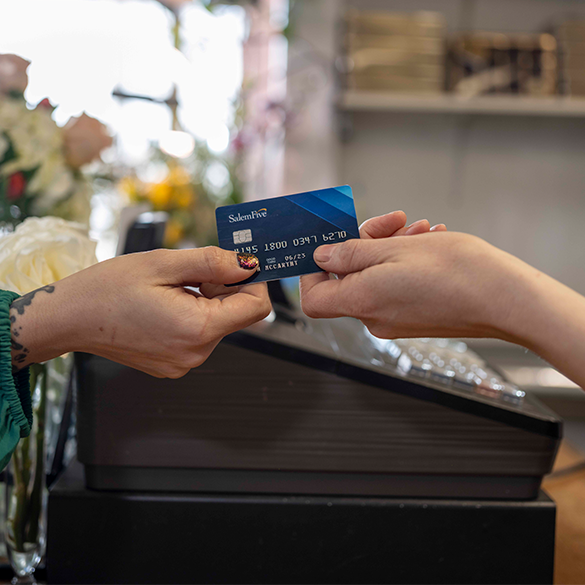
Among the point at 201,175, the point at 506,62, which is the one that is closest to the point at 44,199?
the point at 201,175

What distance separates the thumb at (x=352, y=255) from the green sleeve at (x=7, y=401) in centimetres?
24

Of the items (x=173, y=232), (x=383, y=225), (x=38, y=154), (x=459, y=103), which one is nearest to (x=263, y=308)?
(x=383, y=225)

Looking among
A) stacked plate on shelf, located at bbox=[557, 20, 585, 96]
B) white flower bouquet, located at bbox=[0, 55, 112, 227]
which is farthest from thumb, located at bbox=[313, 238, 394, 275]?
stacked plate on shelf, located at bbox=[557, 20, 585, 96]

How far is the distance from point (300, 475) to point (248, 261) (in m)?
0.23

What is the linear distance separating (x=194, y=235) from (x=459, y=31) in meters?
1.22

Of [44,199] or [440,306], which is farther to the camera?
[44,199]

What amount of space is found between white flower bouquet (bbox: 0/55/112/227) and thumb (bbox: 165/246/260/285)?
0.41m

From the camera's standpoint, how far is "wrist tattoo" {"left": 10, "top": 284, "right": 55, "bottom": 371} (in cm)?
37

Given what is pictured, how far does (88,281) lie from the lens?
0.38 m

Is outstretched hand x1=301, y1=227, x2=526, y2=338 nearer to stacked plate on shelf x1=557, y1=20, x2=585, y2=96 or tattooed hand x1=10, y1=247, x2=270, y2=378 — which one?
tattooed hand x1=10, y1=247, x2=270, y2=378

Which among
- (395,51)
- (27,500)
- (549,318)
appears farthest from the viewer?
(395,51)

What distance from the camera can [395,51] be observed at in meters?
1.64

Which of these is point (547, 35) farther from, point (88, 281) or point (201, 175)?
point (88, 281)

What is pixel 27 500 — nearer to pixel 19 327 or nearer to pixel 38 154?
pixel 19 327
